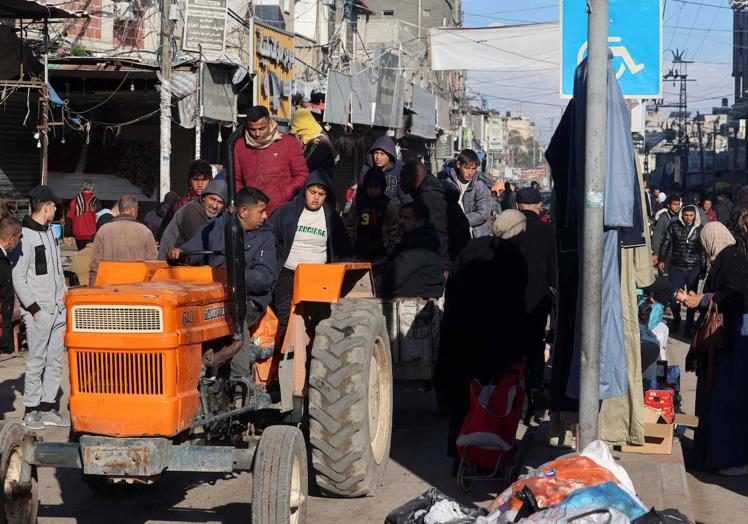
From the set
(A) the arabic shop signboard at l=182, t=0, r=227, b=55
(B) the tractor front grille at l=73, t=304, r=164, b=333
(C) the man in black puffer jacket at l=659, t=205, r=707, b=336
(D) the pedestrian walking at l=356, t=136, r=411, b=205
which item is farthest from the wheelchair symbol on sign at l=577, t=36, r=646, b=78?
(A) the arabic shop signboard at l=182, t=0, r=227, b=55

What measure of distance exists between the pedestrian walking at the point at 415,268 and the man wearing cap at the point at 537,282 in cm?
79

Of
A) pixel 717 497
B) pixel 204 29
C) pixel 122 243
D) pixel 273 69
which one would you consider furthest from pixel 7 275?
pixel 273 69

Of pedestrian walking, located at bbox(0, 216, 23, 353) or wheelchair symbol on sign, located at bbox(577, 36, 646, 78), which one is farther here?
pedestrian walking, located at bbox(0, 216, 23, 353)

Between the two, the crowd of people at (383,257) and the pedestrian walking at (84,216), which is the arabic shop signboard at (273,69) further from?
the crowd of people at (383,257)

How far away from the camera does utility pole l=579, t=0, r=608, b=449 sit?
5359mm

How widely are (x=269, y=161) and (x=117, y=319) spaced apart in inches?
114

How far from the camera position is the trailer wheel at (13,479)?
5.92 m

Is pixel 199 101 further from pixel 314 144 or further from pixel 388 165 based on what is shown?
pixel 314 144

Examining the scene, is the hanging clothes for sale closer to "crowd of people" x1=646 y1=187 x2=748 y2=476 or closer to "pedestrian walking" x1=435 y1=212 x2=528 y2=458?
"pedestrian walking" x1=435 y1=212 x2=528 y2=458

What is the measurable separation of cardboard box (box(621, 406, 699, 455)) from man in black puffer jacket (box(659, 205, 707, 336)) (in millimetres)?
8911

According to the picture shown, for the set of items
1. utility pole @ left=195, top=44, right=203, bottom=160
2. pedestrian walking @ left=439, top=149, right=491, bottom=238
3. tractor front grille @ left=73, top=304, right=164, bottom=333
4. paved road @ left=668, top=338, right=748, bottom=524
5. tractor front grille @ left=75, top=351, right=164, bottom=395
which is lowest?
paved road @ left=668, top=338, right=748, bottom=524

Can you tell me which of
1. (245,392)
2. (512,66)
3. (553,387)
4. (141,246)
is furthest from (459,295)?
(512,66)

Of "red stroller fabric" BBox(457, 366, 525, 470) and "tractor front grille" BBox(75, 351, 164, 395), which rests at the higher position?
"tractor front grille" BBox(75, 351, 164, 395)

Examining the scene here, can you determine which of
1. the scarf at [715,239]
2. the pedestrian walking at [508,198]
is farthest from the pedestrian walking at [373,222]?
the pedestrian walking at [508,198]
